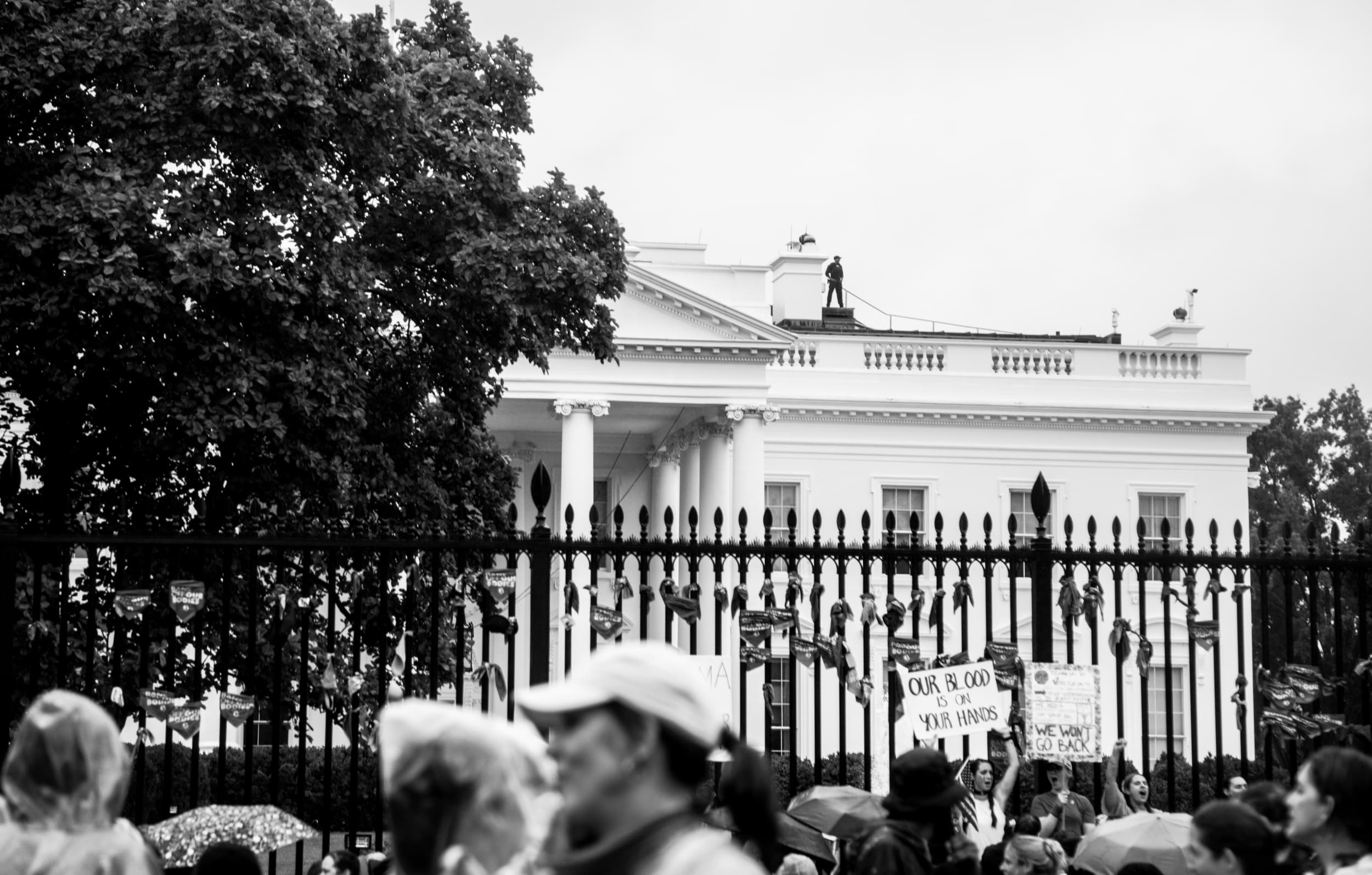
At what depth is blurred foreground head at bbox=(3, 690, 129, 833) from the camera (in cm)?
378

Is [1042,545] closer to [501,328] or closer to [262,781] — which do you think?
[501,328]

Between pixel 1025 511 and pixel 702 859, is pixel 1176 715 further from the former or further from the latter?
pixel 702 859

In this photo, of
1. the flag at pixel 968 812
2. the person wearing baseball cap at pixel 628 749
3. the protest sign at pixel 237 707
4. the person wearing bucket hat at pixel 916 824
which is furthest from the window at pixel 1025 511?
the person wearing baseball cap at pixel 628 749

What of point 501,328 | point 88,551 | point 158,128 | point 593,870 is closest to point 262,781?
point 501,328

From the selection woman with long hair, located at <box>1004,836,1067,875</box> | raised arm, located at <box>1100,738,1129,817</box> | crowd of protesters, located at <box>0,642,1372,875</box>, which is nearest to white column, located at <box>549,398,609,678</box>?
raised arm, located at <box>1100,738,1129,817</box>

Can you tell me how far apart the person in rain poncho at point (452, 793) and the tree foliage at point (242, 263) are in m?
9.79

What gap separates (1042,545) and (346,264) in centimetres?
737

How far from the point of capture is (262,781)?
89.5ft

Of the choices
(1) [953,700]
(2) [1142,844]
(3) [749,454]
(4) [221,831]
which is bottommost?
(2) [1142,844]

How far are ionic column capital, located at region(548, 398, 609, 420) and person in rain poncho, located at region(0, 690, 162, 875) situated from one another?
1203 inches

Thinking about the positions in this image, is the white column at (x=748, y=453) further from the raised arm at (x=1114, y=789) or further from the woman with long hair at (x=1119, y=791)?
the raised arm at (x=1114, y=789)

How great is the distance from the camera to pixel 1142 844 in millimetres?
7988

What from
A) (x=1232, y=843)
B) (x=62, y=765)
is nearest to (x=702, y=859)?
(x=62, y=765)

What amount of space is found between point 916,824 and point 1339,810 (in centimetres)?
140
